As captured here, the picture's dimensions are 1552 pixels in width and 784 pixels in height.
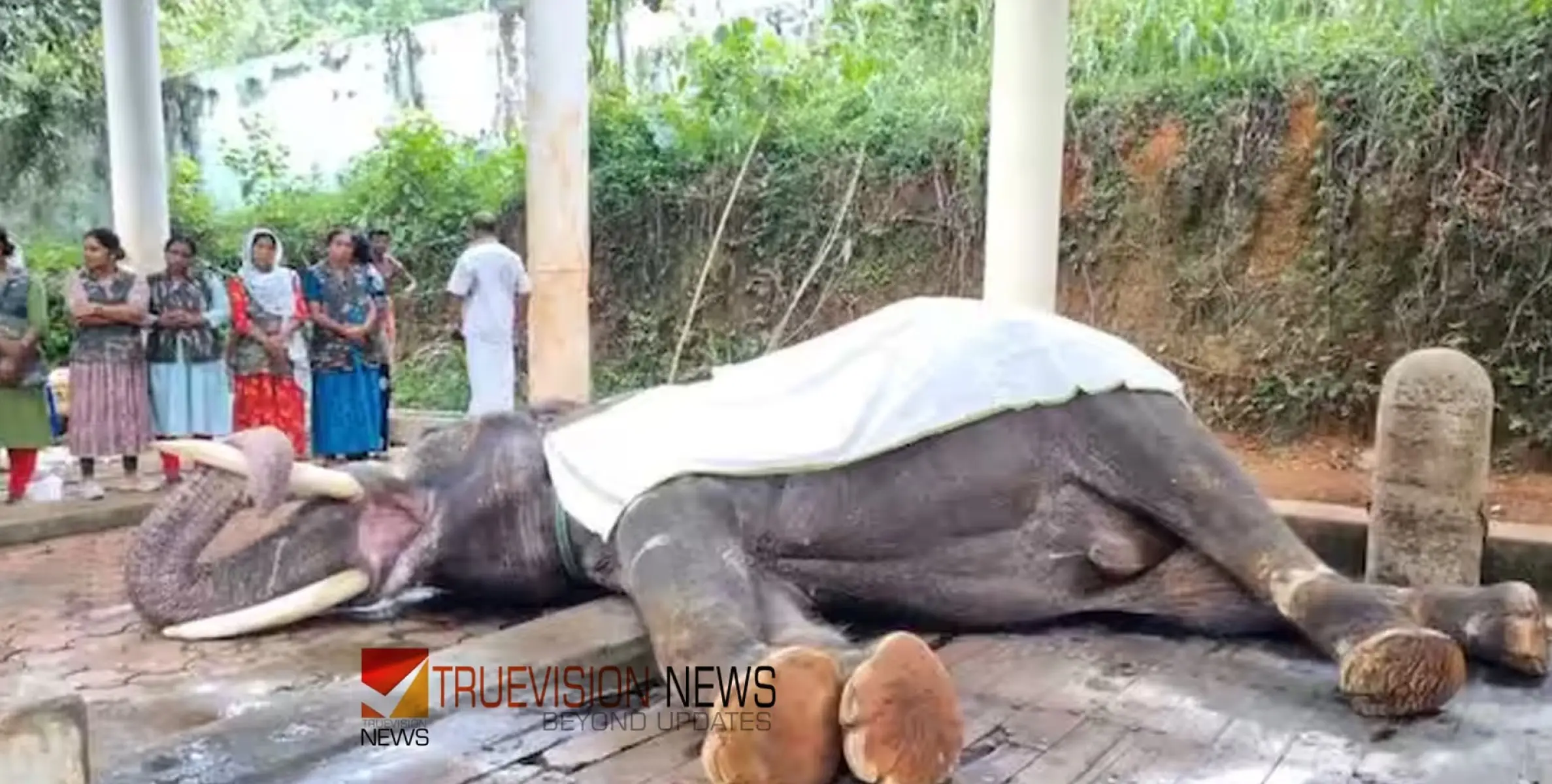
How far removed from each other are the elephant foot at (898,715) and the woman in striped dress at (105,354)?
567 cm

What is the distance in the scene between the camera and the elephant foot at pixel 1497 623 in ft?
12.2

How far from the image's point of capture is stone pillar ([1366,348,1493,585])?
4625mm

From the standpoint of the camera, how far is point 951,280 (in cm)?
1186

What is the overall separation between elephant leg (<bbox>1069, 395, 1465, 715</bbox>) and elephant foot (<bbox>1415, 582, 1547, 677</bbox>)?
0.10 m

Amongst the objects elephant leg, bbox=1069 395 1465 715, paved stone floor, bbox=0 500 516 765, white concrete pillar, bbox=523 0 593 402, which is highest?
white concrete pillar, bbox=523 0 593 402

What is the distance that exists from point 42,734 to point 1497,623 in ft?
11.5

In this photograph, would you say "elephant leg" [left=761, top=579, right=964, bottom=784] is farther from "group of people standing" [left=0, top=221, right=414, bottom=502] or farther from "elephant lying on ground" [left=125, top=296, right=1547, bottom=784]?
"group of people standing" [left=0, top=221, right=414, bottom=502]

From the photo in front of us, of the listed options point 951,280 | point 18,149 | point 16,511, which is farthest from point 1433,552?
point 18,149

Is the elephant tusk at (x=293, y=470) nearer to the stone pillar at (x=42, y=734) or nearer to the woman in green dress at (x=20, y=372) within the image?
the stone pillar at (x=42, y=734)

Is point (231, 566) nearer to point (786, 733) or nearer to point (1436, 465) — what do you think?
point (786, 733)

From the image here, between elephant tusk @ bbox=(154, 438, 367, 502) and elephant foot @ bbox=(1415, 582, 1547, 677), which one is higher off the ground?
elephant tusk @ bbox=(154, 438, 367, 502)

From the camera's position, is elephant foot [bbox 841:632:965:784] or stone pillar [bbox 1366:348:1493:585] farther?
stone pillar [bbox 1366:348:1493:585]

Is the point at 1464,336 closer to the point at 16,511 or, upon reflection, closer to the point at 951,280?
the point at 951,280

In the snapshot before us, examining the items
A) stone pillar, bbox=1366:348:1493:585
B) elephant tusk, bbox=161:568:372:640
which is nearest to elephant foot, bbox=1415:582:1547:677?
stone pillar, bbox=1366:348:1493:585
